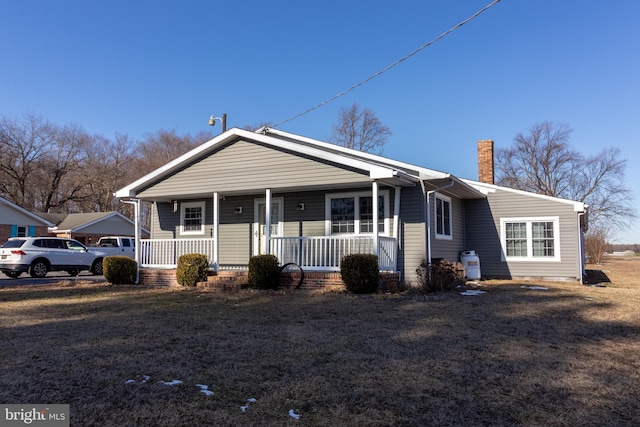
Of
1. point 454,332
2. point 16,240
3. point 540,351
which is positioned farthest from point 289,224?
point 16,240

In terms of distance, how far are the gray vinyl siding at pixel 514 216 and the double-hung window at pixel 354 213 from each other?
16.7ft

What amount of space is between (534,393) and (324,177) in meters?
7.87

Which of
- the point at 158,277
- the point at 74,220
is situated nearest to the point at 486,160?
the point at 158,277

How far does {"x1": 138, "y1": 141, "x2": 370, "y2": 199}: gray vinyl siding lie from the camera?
11.2m

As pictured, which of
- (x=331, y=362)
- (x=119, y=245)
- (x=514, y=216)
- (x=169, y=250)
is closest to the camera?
(x=331, y=362)

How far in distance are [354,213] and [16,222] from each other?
24721 mm

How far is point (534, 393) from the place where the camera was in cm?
383

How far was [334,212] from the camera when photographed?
40.9 ft

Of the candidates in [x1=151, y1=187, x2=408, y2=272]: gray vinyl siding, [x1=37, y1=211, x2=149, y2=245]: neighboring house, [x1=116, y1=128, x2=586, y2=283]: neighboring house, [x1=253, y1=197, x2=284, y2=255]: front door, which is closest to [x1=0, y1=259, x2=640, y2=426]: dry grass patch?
[x1=116, y1=128, x2=586, y2=283]: neighboring house

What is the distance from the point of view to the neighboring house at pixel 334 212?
11273 mm

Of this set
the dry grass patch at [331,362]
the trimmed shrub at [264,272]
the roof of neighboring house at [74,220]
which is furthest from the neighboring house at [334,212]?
the roof of neighboring house at [74,220]

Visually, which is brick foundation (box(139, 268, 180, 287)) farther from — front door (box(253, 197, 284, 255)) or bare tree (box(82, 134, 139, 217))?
bare tree (box(82, 134, 139, 217))

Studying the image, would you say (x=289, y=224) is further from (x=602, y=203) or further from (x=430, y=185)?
(x=602, y=203)

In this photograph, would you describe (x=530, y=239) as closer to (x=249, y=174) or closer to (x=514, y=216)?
(x=514, y=216)
